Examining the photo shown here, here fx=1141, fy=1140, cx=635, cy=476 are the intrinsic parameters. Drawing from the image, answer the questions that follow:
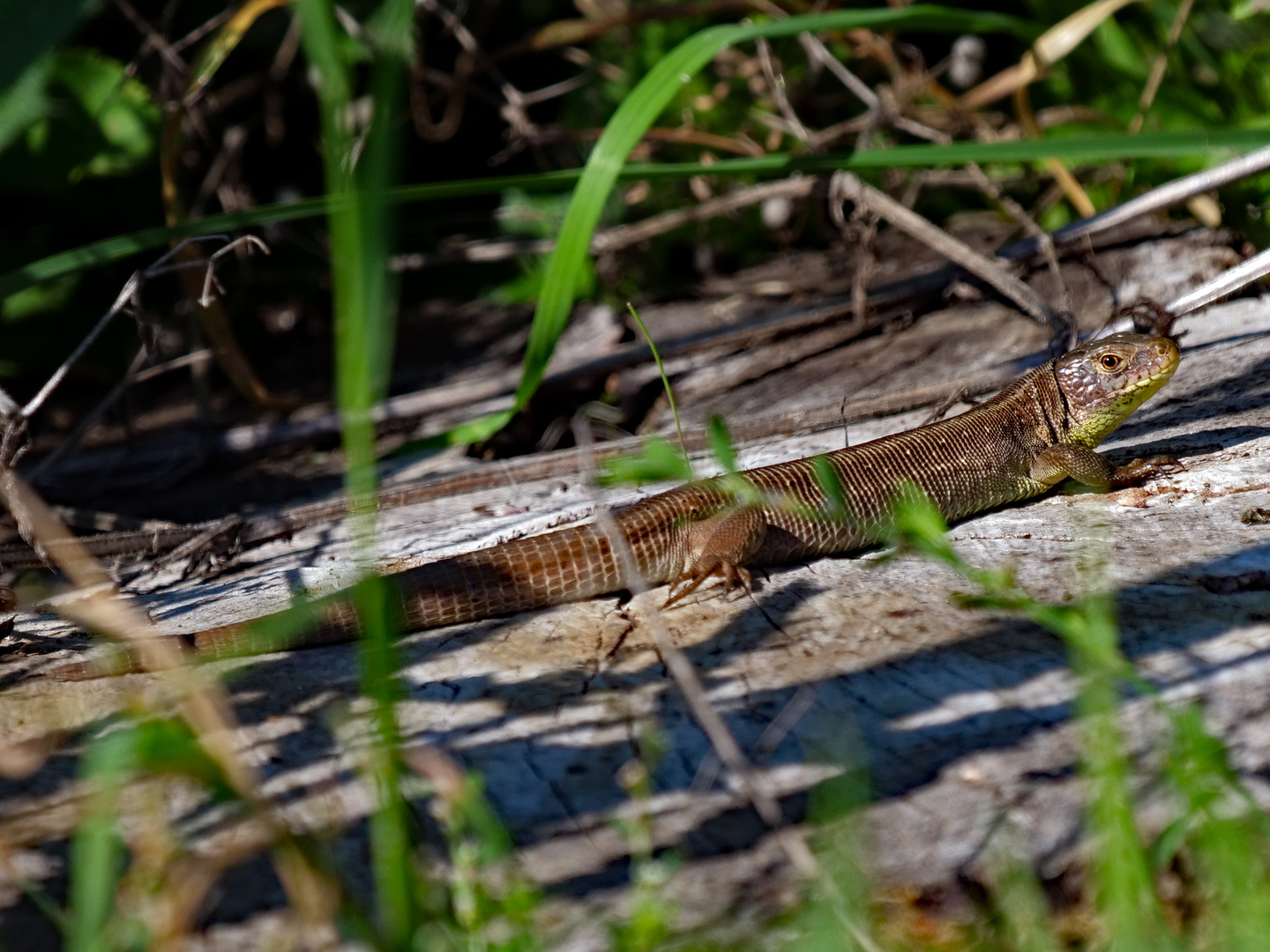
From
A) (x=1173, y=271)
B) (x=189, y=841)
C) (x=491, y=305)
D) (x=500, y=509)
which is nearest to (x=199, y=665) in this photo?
(x=189, y=841)

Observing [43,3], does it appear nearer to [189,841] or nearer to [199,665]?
[199,665]

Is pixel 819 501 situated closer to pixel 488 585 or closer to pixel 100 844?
pixel 488 585

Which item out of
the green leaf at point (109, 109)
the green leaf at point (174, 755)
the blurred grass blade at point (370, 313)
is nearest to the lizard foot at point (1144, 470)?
the blurred grass blade at point (370, 313)

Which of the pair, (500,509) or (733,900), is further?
(500,509)

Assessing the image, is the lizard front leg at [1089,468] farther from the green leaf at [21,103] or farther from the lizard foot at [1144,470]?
the green leaf at [21,103]

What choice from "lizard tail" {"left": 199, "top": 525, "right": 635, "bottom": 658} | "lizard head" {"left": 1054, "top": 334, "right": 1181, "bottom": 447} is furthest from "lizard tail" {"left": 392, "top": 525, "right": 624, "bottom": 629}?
"lizard head" {"left": 1054, "top": 334, "right": 1181, "bottom": 447}

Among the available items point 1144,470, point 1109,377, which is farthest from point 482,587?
point 1109,377
